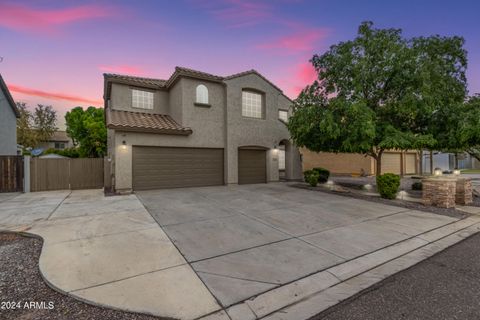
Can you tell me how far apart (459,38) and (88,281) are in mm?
17703

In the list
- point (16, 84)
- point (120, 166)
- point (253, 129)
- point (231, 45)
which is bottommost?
point (120, 166)

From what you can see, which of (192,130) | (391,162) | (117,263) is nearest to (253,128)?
(192,130)

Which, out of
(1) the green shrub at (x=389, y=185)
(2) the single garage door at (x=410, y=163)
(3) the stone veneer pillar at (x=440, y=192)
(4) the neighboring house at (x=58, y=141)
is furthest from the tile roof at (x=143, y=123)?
(4) the neighboring house at (x=58, y=141)

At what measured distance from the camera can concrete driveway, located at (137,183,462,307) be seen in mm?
3308

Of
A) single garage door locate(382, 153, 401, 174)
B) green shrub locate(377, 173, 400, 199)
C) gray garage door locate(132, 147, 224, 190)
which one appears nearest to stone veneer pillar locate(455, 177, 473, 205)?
green shrub locate(377, 173, 400, 199)

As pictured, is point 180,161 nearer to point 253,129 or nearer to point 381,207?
point 253,129

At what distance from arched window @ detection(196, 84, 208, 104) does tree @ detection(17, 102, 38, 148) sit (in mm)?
31085

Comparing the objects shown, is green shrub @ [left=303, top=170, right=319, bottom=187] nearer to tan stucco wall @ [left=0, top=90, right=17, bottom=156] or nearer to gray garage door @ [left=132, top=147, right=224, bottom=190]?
gray garage door @ [left=132, top=147, right=224, bottom=190]

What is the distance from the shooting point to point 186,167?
12383mm

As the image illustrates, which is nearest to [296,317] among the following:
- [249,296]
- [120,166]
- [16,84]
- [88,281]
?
[249,296]

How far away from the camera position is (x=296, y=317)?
248cm

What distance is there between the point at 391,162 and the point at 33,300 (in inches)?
1088

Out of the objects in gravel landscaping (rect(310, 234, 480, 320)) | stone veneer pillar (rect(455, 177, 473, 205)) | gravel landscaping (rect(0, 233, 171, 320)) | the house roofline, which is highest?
the house roofline

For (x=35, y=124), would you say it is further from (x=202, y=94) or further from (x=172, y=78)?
(x=202, y=94)
